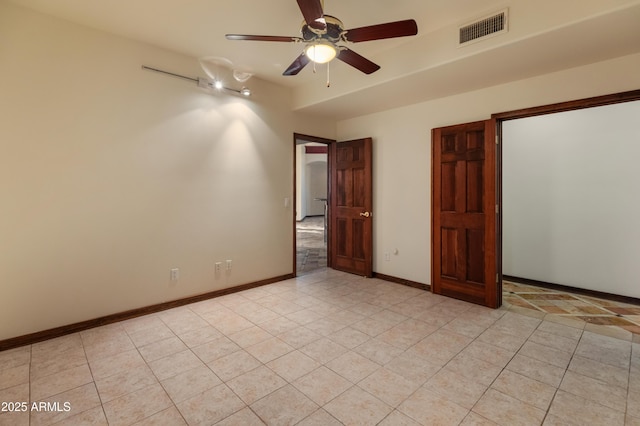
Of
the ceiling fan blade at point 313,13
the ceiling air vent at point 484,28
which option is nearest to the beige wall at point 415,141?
the ceiling air vent at point 484,28

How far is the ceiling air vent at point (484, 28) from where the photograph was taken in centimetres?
244

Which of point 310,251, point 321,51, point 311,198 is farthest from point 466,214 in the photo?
point 311,198

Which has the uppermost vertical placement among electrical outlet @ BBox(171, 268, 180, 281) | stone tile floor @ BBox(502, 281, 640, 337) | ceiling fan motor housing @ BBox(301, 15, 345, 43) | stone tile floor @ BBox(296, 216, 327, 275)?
ceiling fan motor housing @ BBox(301, 15, 345, 43)

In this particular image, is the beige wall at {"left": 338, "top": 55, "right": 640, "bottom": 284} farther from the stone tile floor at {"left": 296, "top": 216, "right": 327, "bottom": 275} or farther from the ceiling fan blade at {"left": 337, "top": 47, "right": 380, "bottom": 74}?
the ceiling fan blade at {"left": 337, "top": 47, "right": 380, "bottom": 74}

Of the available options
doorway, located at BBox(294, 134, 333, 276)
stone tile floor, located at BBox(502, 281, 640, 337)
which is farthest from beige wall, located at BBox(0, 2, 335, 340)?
stone tile floor, located at BBox(502, 281, 640, 337)

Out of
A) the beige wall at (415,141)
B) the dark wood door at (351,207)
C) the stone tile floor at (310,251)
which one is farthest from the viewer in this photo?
the stone tile floor at (310,251)

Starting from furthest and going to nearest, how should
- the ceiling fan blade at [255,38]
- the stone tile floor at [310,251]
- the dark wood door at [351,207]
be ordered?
the stone tile floor at [310,251], the dark wood door at [351,207], the ceiling fan blade at [255,38]

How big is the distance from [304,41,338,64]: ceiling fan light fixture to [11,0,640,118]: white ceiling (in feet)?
1.66

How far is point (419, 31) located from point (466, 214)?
82.1 inches

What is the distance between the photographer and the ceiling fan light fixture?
7.28 ft

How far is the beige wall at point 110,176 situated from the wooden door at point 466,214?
244cm

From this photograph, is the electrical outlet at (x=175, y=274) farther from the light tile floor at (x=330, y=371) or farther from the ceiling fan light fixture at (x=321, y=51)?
the ceiling fan light fixture at (x=321, y=51)

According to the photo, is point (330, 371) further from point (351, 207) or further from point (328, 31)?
point (351, 207)

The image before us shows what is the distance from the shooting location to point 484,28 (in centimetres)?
254
